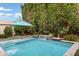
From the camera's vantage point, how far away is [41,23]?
259cm

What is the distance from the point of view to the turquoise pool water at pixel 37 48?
101 inches

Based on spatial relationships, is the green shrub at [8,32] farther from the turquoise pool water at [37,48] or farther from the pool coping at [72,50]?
the pool coping at [72,50]

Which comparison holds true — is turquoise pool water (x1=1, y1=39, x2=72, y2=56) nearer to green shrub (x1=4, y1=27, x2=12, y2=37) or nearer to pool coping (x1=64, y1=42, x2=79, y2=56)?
pool coping (x1=64, y1=42, x2=79, y2=56)

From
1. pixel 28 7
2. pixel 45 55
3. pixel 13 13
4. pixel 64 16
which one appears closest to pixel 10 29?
pixel 13 13

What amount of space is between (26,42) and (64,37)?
51cm

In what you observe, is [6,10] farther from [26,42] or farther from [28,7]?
[26,42]

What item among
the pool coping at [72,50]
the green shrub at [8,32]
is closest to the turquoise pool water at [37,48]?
the pool coping at [72,50]

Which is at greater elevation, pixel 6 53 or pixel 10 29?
pixel 10 29

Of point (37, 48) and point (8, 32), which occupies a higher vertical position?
point (8, 32)

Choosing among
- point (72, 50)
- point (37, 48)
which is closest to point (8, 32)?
point (37, 48)

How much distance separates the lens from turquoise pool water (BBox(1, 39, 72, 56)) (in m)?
2.56

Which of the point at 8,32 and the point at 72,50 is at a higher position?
the point at 8,32

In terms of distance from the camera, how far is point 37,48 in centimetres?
257

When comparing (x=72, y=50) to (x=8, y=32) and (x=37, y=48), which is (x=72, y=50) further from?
(x=8, y=32)
